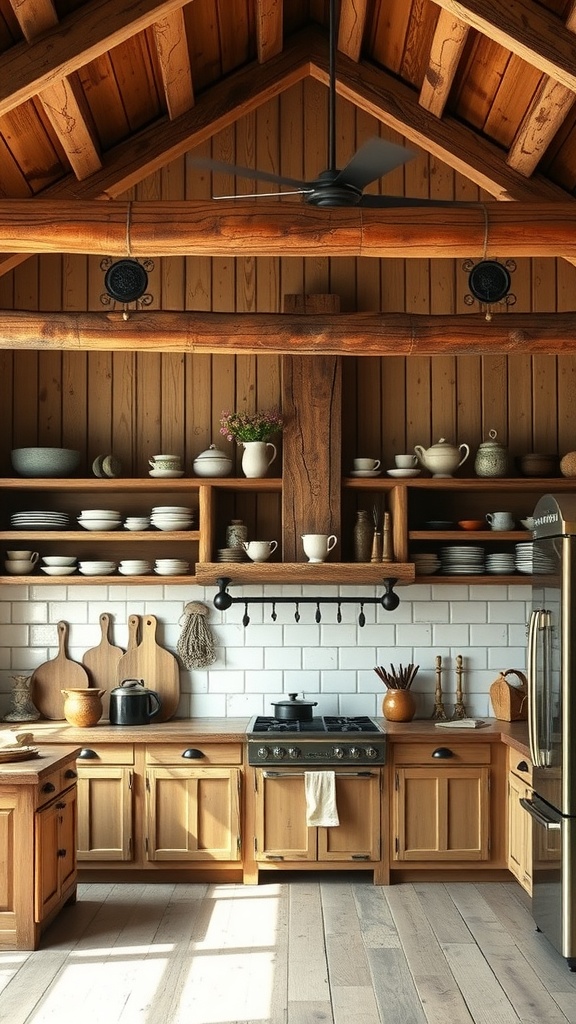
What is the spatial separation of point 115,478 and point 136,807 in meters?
2.00

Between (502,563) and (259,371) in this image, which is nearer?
(502,563)

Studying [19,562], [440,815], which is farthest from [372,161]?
[440,815]

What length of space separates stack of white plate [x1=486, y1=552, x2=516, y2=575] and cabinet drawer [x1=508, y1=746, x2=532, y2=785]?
1119mm

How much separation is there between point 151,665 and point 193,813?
1.08m

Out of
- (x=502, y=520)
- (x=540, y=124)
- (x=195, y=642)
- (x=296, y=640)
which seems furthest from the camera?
(x=296, y=640)

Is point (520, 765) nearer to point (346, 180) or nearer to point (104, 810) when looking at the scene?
point (104, 810)

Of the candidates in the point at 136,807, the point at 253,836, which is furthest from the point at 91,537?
the point at 253,836

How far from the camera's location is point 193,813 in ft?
20.6

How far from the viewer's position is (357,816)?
625 cm

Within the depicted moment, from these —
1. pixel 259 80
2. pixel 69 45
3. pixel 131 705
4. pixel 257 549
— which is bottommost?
pixel 131 705

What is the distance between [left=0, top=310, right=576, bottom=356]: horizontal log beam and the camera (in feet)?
17.8

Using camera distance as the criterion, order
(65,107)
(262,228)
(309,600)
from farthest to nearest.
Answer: (309,600)
(65,107)
(262,228)

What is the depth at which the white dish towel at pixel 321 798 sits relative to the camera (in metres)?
6.17

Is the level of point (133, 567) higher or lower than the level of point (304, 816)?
higher
